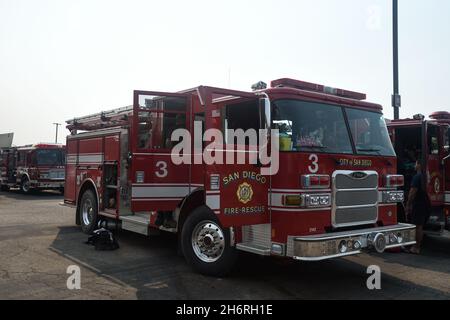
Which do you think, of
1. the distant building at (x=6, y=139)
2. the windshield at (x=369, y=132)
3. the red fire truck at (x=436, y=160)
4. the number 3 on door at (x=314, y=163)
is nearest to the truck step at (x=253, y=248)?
the number 3 on door at (x=314, y=163)

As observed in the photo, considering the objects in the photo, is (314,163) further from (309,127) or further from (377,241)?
(377,241)

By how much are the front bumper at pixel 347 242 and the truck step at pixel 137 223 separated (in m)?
3.39

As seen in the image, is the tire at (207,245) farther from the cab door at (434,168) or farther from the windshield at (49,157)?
the windshield at (49,157)

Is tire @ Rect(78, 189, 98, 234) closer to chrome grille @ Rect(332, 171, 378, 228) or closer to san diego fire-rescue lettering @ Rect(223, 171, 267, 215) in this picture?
san diego fire-rescue lettering @ Rect(223, 171, 267, 215)

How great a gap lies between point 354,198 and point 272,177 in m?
1.24

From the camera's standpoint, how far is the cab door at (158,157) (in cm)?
663

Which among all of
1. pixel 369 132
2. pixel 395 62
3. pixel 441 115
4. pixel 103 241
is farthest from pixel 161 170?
pixel 395 62

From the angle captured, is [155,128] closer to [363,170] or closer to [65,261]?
[65,261]

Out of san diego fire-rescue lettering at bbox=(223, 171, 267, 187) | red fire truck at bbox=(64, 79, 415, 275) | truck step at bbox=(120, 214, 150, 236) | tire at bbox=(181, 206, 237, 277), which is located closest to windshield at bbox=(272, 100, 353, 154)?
red fire truck at bbox=(64, 79, 415, 275)

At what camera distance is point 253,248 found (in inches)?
222

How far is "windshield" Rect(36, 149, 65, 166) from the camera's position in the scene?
2183 centimetres
